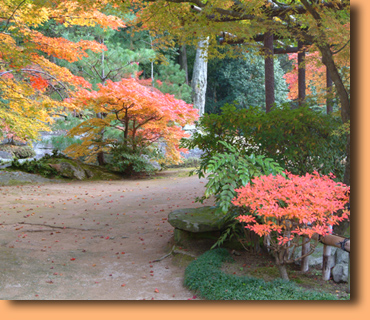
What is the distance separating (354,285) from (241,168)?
1.06 m

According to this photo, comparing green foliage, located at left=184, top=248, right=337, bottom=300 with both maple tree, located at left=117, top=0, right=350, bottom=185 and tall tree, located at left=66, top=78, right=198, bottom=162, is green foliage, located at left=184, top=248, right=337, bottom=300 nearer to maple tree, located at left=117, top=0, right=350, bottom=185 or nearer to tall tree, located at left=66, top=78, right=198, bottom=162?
maple tree, located at left=117, top=0, right=350, bottom=185

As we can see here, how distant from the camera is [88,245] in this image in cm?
331

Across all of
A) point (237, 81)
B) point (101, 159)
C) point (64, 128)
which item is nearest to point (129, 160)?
point (101, 159)

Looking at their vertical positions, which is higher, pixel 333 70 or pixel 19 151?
pixel 333 70

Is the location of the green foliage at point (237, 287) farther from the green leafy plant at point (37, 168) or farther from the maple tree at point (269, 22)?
the green leafy plant at point (37, 168)

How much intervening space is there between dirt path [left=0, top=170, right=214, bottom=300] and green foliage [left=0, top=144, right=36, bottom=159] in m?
4.25

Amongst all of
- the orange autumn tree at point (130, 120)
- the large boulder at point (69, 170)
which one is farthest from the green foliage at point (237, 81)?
the large boulder at point (69, 170)

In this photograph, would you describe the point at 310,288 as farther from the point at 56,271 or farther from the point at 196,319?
the point at 56,271

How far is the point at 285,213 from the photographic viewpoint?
76.9 inches

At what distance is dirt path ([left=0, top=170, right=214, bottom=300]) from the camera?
2301mm

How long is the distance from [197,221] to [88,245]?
47.4 inches

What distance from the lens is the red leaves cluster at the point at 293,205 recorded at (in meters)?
1.97

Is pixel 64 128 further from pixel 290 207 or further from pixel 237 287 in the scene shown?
pixel 290 207

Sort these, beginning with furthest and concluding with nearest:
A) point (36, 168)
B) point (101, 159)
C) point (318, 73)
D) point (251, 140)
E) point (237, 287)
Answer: point (318, 73) < point (101, 159) < point (36, 168) < point (251, 140) < point (237, 287)
